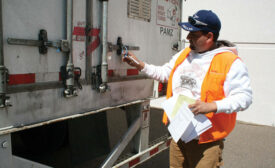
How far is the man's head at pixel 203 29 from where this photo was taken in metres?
2.23

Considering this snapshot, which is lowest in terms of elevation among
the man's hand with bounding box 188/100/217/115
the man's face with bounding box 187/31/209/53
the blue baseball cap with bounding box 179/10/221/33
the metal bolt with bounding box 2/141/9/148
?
the metal bolt with bounding box 2/141/9/148

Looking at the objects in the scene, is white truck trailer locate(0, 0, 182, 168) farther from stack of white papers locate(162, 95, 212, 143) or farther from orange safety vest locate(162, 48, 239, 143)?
orange safety vest locate(162, 48, 239, 143)

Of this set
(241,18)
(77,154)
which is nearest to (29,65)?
(77,154)

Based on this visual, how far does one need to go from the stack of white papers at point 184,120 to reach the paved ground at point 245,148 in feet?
7.21

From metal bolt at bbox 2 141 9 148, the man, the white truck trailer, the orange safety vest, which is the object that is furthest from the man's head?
metal bolt at bbox 2 141 9 148

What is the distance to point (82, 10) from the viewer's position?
2.16 metres

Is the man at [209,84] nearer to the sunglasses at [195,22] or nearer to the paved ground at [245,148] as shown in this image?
the sunglasses at [195,22]

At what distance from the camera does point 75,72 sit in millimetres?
2125

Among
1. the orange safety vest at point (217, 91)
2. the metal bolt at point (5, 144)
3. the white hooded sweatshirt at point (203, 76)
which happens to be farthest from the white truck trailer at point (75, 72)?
the orange safety vest at point (217, 91)

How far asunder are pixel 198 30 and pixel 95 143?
1.75m

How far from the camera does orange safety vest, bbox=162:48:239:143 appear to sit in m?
2.18

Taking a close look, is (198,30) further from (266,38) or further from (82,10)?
(266,38)

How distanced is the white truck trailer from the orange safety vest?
2.85 feet

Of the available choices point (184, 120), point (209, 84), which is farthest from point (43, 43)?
point (209, 84)
